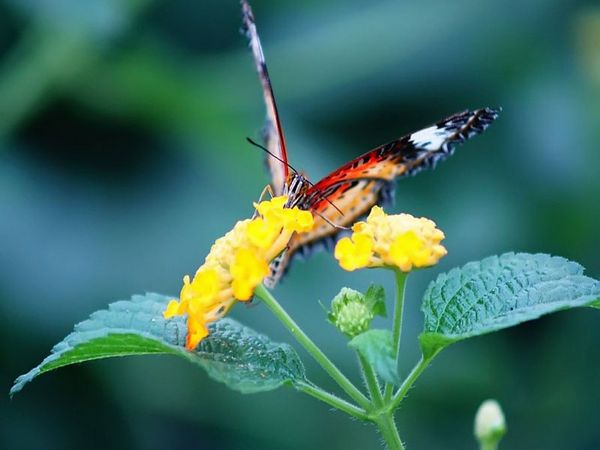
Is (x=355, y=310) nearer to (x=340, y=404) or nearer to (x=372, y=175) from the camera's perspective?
(x=340, y=404)

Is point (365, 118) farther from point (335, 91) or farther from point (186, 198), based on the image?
point (186, 198)

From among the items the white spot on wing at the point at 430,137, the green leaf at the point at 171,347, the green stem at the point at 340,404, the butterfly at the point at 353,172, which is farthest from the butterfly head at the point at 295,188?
the green stem at the point at 340,404

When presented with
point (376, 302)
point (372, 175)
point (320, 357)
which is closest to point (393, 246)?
point (376, 302)

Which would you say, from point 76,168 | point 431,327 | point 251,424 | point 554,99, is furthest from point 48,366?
point 554,99

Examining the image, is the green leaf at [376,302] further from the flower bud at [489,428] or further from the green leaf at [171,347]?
the flower bud at [489,428]

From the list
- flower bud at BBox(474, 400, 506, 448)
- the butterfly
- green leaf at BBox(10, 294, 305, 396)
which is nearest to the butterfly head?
the butterfly
